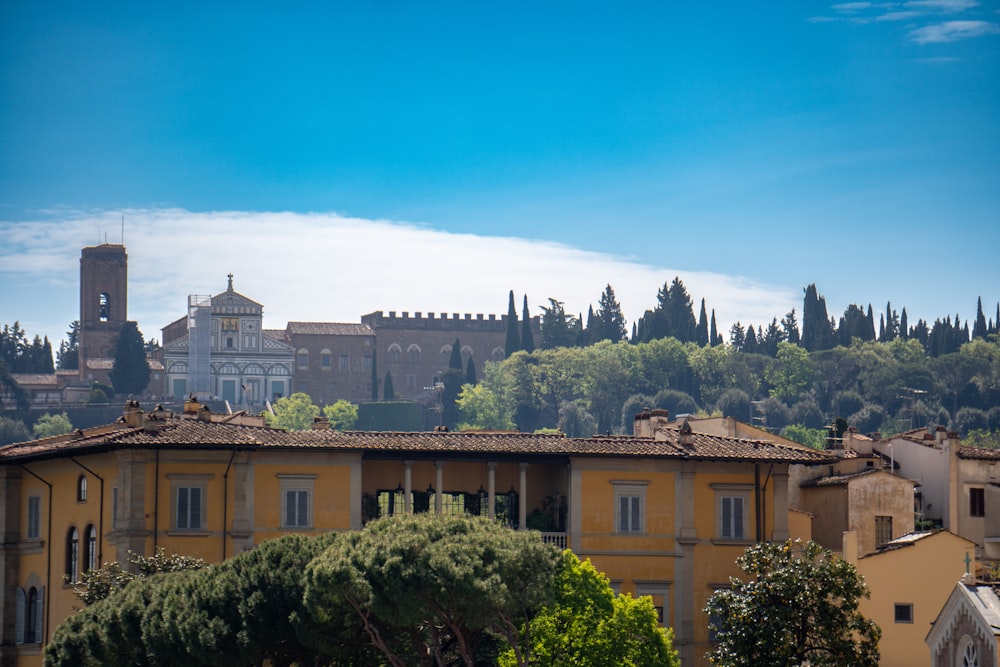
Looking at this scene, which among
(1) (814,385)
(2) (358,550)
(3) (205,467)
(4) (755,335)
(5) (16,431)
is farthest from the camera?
(4) (755,335)

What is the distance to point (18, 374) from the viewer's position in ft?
590

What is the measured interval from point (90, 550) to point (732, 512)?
14835 mm

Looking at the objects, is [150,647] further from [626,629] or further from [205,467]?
[626,629]

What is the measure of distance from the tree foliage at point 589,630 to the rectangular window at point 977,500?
60.3 ft

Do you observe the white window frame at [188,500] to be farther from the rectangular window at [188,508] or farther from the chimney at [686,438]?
the chimney at [686,438]

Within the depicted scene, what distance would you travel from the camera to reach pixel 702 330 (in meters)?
186

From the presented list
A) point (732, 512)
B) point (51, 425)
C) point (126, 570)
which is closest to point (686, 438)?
point (732, 512)

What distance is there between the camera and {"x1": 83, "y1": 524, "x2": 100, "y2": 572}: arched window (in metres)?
45.5

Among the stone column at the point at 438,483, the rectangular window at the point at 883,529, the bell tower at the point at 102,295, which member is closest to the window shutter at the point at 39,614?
the stone column at the point at 438,483

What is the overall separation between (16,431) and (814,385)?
67.3 meters

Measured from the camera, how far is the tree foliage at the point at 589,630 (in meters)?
39.1

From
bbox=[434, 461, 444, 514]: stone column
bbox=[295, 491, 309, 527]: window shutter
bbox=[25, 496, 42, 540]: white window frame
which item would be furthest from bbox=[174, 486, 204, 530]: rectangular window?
bbox=[434, 461, 444, 514]: stone column

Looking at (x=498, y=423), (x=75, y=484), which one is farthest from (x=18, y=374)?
(x=75, y=484)

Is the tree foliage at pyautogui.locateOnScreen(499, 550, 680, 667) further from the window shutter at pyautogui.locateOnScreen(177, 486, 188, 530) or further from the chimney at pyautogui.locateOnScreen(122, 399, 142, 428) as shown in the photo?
the chimney at pyautogui.locateOnScreen(122, 399, 142, 428)
